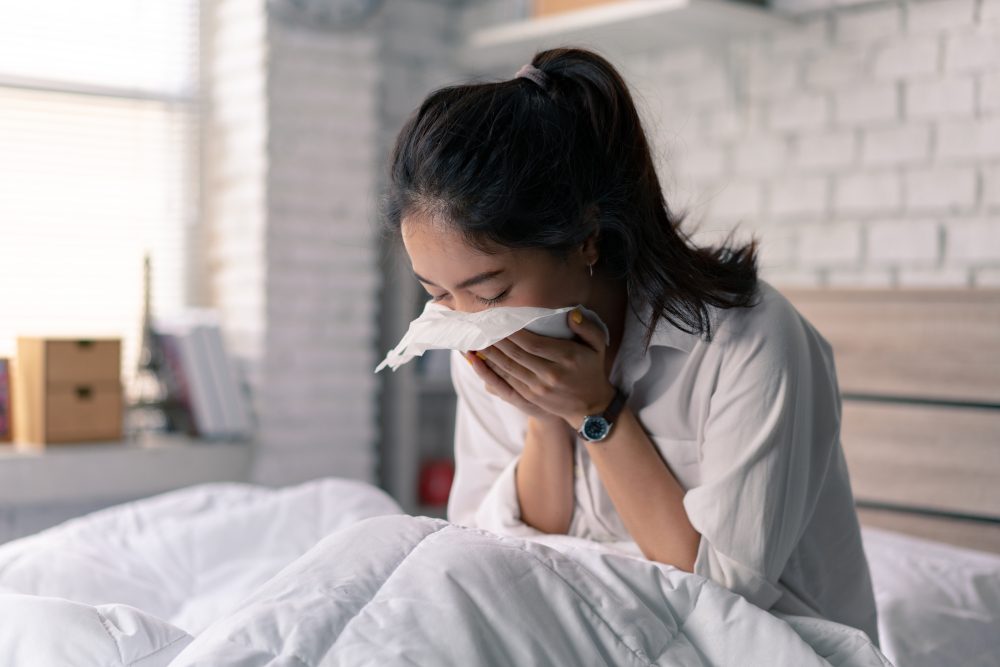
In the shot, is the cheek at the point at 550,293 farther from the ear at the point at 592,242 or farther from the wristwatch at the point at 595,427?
the wristwatch at the point at 595,427

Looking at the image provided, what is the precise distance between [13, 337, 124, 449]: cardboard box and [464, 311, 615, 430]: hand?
1558 millimetres

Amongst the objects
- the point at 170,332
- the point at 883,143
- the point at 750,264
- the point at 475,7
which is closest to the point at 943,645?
the point at 750,264

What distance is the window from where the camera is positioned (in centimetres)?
282

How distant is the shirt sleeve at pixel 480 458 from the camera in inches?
60.3

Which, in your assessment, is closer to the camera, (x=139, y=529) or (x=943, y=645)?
(x=943, y=645)

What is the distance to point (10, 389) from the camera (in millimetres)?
2625

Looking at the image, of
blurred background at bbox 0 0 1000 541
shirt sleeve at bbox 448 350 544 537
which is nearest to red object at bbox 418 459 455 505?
blurred background at bbox 0 0 1000 541

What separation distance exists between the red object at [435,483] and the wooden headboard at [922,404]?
1228 mm

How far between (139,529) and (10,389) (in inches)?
36.4

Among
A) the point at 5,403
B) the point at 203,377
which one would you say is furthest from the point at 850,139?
the point at 5,403

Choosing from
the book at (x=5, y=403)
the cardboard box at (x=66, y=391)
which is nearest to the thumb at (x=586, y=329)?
the cardboard box at (x=66, y=391)

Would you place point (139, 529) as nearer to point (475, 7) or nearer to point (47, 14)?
point (47, 14)

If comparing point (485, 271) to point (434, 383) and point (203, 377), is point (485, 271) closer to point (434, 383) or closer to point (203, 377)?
point (203, 377)

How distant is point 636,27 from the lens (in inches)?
104
